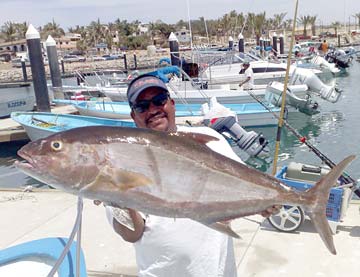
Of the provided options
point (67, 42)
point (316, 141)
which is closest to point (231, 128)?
point (316, 141)

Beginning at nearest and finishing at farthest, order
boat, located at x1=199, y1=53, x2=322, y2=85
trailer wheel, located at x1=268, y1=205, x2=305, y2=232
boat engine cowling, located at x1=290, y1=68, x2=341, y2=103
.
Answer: trailer wheel, located at x1=268, y1=205, x2=305, y2=232 → boat engine cowling, located at x1=290, y1=68, x2=341, y2=103 → boat, located at x1=199, y1=53, x2=322, y2=85

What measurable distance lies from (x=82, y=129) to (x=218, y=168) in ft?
1.74

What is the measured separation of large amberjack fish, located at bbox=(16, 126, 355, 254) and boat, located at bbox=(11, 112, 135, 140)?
438 inches

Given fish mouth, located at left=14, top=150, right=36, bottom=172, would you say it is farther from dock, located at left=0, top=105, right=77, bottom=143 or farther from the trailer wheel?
dock, located at left=0, top=105, right=77, bottom=143

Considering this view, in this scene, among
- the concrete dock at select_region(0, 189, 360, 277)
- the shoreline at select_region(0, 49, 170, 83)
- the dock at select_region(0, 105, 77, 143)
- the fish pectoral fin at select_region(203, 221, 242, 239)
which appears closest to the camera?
the fish pectoral fin at select_region(203, 221, 242, 239)

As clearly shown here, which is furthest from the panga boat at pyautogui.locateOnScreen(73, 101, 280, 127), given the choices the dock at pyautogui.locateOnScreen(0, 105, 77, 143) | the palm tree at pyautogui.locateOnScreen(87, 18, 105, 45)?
the palm tree at pyautogui.locateOnScreen(87, 18, 105, 45)

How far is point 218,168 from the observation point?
163cm

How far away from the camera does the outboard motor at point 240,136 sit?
1010cm

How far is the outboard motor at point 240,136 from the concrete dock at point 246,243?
4739 millimetres

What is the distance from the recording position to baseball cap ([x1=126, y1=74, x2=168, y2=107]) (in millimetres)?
2059

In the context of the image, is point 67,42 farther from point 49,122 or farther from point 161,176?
point 161,176

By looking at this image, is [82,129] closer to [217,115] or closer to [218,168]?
[218,168]

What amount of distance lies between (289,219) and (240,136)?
19.3 ft

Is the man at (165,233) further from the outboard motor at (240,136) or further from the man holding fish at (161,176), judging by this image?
the outboard motor at (240,136)
